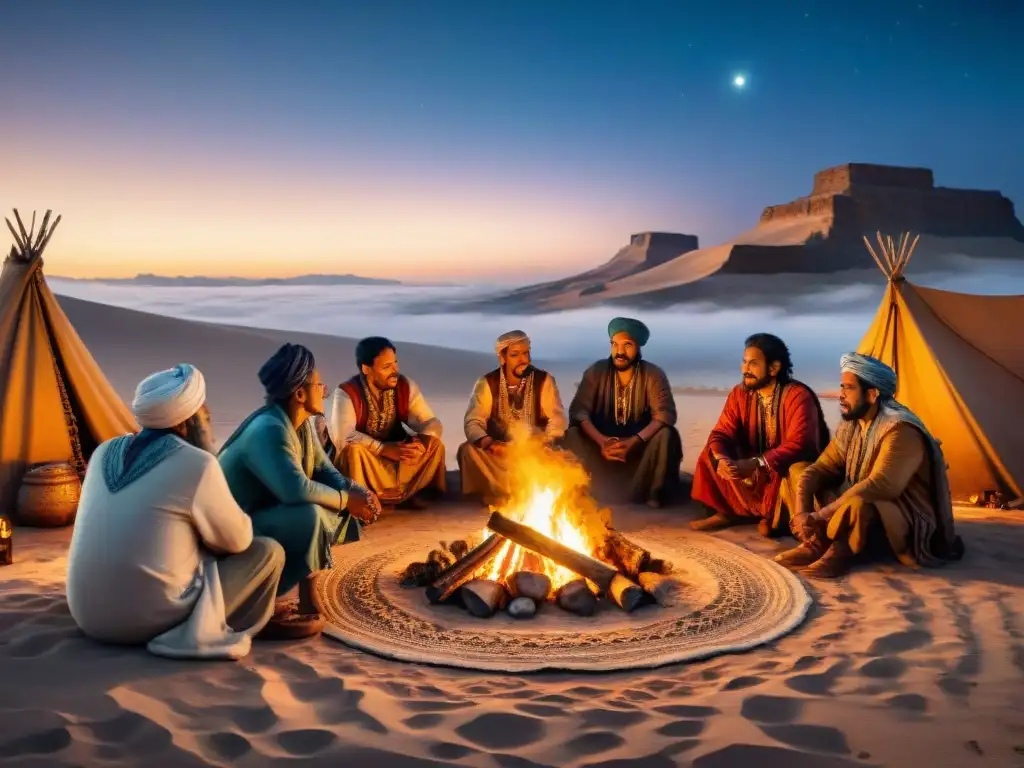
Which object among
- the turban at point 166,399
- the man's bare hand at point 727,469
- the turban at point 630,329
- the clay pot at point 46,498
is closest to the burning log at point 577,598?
the man's bare hand at point 727,469

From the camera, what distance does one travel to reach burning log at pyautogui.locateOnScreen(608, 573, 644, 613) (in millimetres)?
4340

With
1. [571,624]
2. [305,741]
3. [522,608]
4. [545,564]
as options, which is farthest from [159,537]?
[545,564]

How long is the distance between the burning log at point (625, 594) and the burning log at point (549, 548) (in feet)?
0.11

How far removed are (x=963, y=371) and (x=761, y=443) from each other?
2.20 metres

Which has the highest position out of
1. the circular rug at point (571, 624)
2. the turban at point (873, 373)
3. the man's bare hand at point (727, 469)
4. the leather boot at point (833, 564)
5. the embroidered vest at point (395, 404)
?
the turban at point (873, 373)

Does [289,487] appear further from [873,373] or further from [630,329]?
[630,329]

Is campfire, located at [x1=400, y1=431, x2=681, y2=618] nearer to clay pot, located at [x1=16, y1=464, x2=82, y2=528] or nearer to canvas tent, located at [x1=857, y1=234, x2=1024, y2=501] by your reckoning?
clay pot, located at [x1=16, y1=464, x2=82, y2=528]

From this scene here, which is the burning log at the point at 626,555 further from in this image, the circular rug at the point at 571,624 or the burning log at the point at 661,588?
the circular rug at the point at 571,624

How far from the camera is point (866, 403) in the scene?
5105 millimetres

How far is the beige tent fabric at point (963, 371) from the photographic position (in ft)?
22.4

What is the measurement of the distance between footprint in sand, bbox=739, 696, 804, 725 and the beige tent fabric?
4.47 m

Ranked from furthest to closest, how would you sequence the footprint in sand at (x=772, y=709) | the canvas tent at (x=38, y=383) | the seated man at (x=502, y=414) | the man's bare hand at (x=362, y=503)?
the seated man at (x=502, y=414), the canvas tent at (x=38, y=383), the man's bare hand at (x=362, y=503), the footprint in sand at (x=772, y=709)

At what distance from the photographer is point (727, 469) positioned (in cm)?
584

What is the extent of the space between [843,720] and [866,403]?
2530mm
